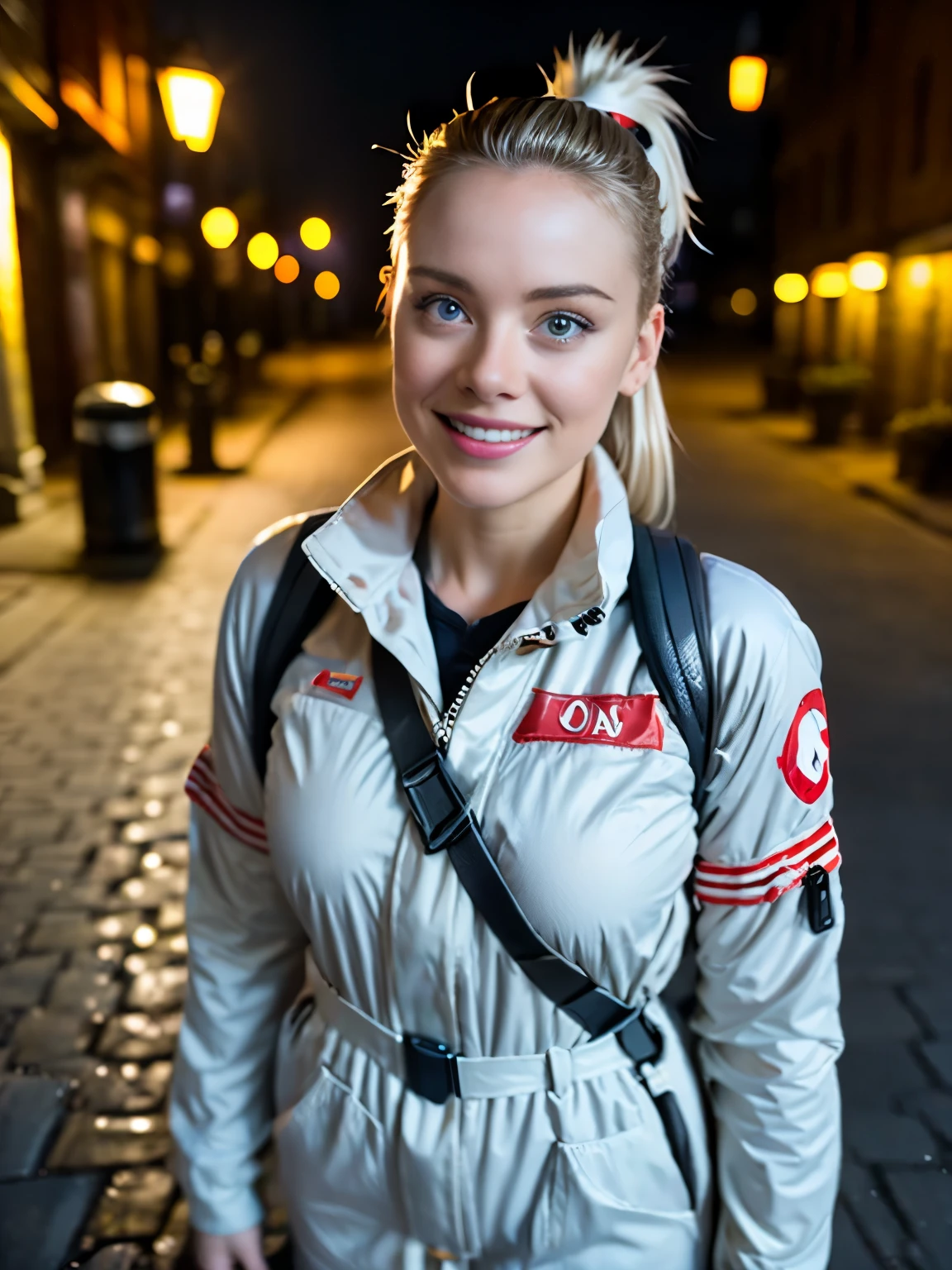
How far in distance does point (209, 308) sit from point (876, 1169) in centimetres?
1508

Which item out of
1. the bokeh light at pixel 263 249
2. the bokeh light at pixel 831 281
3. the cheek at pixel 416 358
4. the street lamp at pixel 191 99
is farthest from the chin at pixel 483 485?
the bokeh light at pixel 263 249

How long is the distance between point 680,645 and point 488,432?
386mm

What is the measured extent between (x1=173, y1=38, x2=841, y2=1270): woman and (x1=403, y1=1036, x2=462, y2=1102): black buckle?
0.01 metres

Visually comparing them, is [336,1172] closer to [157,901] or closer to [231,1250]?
[231,1250]

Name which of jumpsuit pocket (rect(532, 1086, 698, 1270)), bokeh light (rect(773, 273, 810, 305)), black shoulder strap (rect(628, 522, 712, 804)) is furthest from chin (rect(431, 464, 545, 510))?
bokeh light (rect(773, 273, 810, 305))

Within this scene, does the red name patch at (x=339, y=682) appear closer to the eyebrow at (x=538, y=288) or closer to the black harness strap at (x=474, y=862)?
the black harness strap at (x=474, y=862)

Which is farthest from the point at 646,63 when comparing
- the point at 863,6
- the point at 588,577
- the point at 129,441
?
the point at 863,6

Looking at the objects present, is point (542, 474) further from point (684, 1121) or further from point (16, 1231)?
point (16, 1231)

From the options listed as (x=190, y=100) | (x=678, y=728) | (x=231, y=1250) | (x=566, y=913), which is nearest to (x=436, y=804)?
(x=566, y=913)

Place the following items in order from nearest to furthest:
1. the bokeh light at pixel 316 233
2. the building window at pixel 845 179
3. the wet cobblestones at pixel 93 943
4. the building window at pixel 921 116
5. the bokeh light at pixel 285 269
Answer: the wet cobblestones at pixel 93 943 < the building window at pixel 921 116 < the bokeh light at pixel 316 233 < the building window at pixel 845 179 < the bokeh light at pixel 285 269

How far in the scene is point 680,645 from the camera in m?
1.54

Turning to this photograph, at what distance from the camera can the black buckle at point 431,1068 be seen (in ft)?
5.28

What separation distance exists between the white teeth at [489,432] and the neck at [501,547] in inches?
7.7

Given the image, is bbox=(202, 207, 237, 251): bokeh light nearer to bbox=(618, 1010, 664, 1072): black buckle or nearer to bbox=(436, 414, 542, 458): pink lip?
bbox=(436, 414, 542, 458): pink lip
